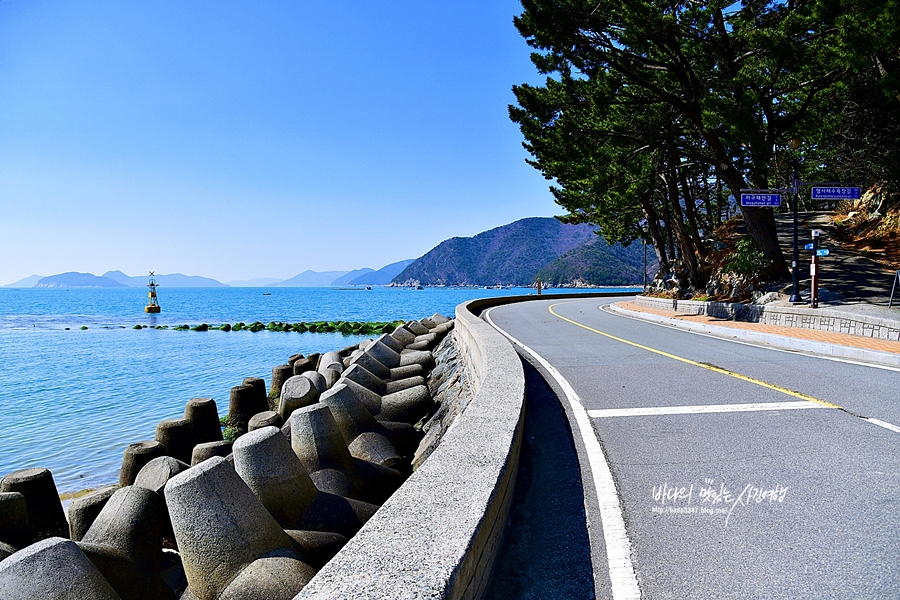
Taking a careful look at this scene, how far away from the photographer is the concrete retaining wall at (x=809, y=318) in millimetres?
11508

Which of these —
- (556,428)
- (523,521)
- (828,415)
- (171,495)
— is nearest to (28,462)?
(171,495)

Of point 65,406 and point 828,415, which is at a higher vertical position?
point 828,415

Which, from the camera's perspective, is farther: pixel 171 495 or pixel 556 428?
pixel 556 428

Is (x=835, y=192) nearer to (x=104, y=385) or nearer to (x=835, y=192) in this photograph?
(x=835, y=192)

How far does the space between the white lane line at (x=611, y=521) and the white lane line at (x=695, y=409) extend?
30cm

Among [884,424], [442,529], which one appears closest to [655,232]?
[884,424]

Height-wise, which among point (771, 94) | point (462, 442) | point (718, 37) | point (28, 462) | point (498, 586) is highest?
point (718, 37)

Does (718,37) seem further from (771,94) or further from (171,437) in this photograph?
(171,437)

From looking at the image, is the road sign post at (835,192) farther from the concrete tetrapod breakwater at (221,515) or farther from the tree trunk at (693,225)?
the tree trunk at (693,225)

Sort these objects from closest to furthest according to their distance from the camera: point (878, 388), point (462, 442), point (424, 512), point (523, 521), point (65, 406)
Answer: point (424, 512)
point (523, 521)
point (462, 442)
point (878, 388)
point (65, 406)

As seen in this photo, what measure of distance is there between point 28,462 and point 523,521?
12.5m

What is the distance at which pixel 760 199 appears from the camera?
54.0 feet

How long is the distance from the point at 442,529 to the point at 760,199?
17138 millimetres

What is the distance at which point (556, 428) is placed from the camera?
217 inches
